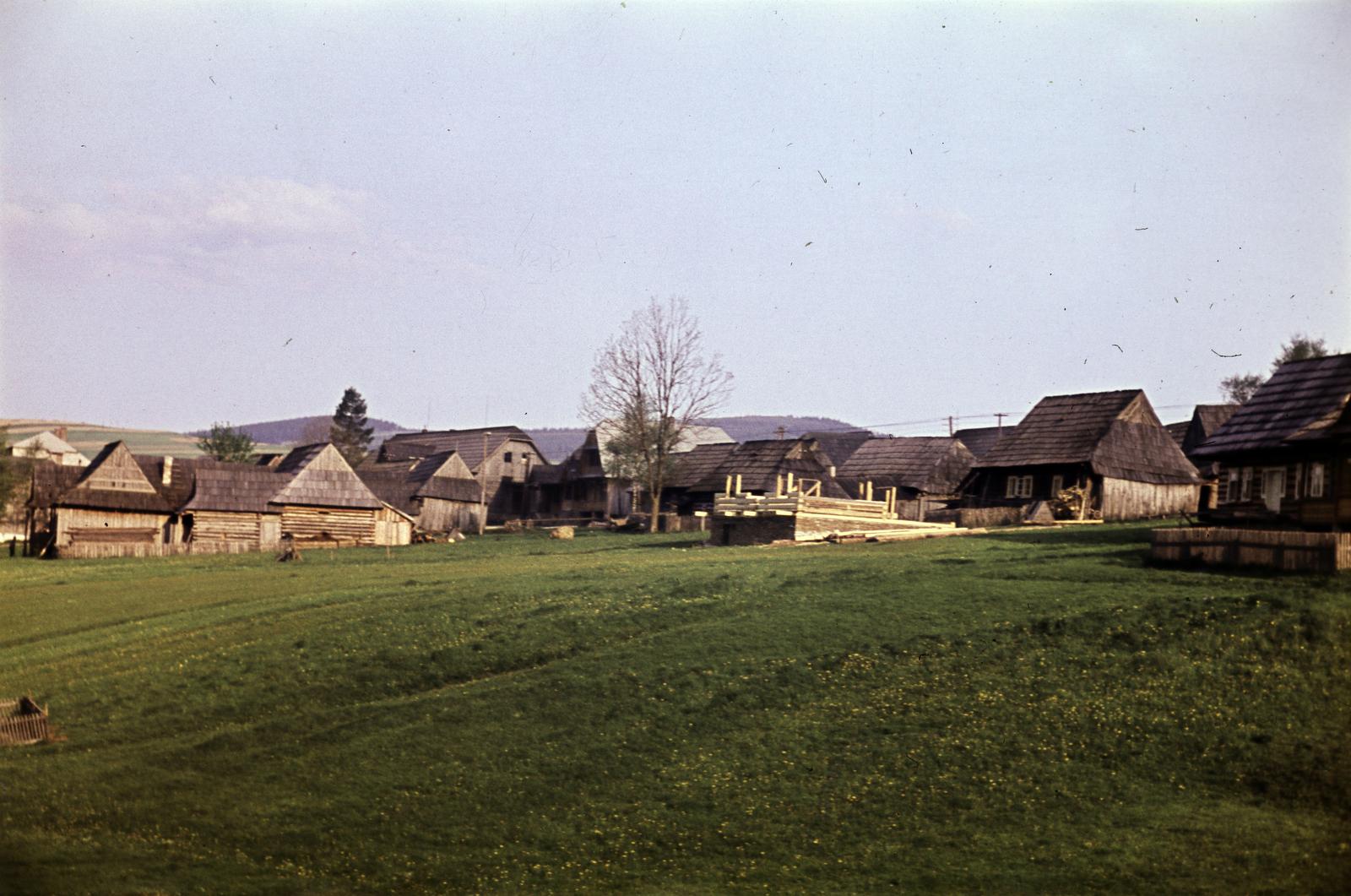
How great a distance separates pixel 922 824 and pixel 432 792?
9502 mm

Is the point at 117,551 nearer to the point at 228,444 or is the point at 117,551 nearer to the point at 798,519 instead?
the point at 798,519

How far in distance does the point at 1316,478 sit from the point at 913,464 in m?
47.1

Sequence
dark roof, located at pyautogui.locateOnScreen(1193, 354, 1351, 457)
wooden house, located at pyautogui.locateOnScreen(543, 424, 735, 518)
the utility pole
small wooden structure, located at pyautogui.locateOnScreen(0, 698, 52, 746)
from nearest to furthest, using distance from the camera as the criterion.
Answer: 1. small wooden structure, located at pyautogui.locateOnScreen(0, 698, 52, 746)
2. dark roof, located at pyautogui.locateOnScreen(1193, 354, 1351, 457)
3. the utility pole
4. wooden house, located at pyautogui.locateOnScreen(543, 424, 735, 518)

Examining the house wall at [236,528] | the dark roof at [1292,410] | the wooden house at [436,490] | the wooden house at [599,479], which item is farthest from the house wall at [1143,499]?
the wooden house at [436,490]

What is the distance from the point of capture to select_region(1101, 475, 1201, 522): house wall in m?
66.2

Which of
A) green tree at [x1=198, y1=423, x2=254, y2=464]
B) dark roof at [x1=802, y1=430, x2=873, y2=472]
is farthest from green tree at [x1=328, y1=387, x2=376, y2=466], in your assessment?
dark roof at [x1=802, y1=430, x2=873, y2=472]

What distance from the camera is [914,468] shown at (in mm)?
89125

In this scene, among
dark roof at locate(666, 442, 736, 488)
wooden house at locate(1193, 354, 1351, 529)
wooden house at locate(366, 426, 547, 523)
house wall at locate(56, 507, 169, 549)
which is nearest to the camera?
wooden house at locate(1193, 354, 1351, 529)

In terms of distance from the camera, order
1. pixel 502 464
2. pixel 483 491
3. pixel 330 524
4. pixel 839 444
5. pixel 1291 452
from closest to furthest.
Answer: pixel 1291 452 < pixel 330 524 < pixel 483 491 < pixel 502 464 < pixel 839 444

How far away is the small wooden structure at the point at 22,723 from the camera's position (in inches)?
1151

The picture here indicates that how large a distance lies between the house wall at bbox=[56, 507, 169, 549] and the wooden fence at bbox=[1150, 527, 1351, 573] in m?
54.1

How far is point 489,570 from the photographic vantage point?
51.8 m

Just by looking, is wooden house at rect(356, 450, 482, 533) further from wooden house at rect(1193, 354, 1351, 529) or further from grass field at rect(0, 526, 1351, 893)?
wooden house at rect(1193, 354, 1351, 529)

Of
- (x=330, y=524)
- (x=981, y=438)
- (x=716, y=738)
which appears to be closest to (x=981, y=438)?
(x=981, y=438)
